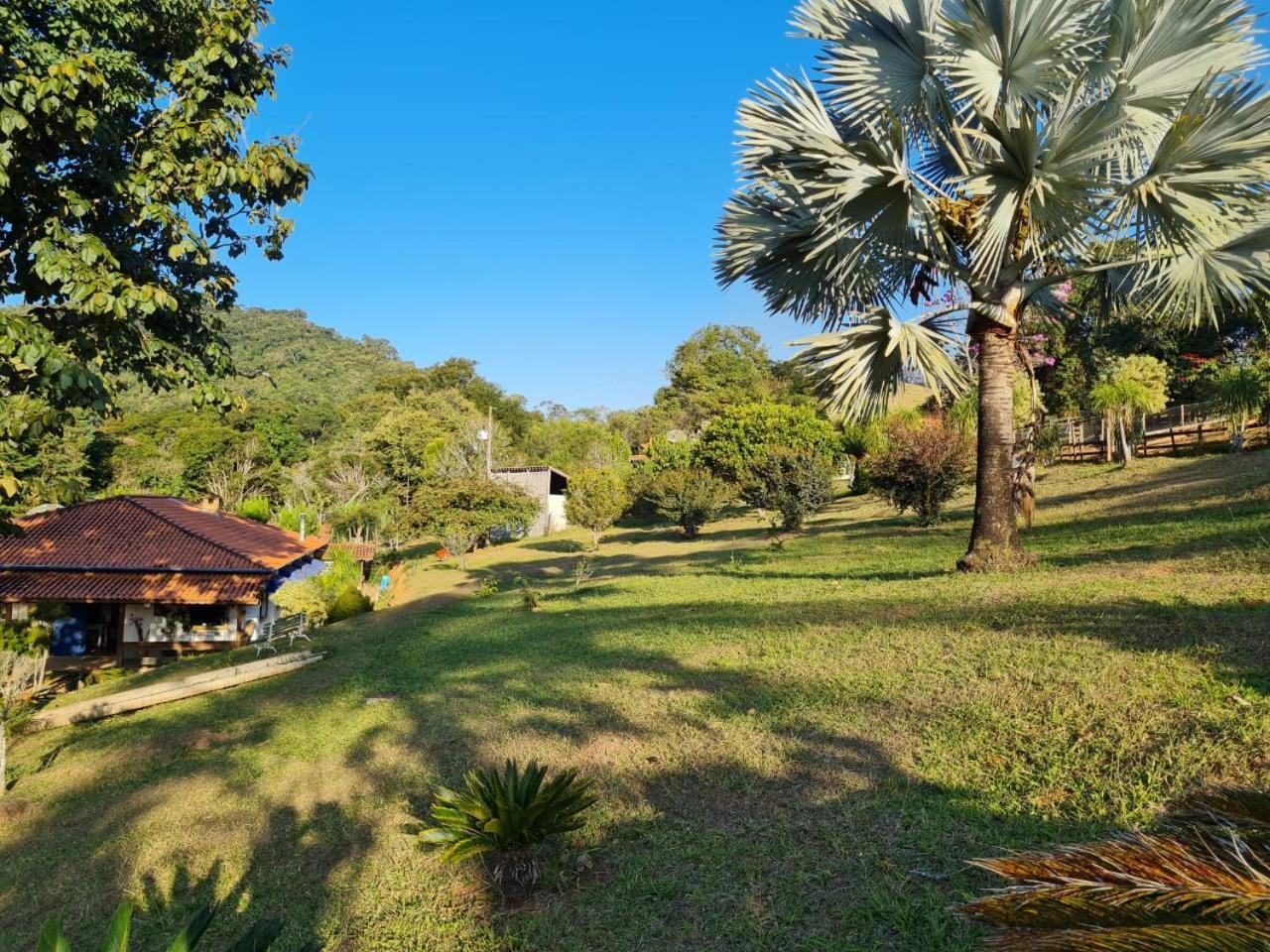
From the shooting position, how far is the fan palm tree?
7.70 meters

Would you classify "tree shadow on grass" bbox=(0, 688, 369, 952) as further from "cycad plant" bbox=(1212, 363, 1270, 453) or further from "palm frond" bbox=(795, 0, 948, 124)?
"cycad plant" bbox=(1212, 363, 1270, 453)

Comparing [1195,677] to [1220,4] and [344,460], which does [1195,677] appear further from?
[344,460]

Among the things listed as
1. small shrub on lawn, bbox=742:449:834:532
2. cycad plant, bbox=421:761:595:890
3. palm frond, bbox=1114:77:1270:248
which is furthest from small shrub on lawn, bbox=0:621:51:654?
palm frond, bbox=1114:77:1270:248

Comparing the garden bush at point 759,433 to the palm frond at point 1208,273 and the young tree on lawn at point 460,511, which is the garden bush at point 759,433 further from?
the palm frond at point 1208,273

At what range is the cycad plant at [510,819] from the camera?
14.0 ft

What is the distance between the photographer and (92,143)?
7.16 m

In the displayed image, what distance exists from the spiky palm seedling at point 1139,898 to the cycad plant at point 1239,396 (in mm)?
22484

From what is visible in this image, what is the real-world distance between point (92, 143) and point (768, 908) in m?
8.64

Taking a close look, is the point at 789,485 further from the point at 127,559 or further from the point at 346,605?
the point at 127,559

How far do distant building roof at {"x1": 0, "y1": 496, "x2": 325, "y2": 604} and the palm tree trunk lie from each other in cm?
1744

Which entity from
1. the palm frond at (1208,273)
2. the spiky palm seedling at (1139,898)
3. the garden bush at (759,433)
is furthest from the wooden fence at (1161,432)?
the spiky palm seedling at (1139,898)

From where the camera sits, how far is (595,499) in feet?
105

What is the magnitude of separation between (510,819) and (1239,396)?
22.7 meters

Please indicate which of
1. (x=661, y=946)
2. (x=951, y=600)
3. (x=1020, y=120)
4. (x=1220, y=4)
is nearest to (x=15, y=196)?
(x=661, y=946)
